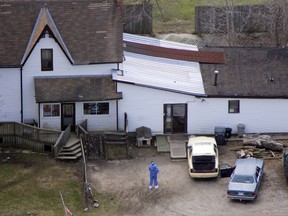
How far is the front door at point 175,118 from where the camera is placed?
55.8 meters

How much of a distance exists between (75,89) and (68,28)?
4592 mm

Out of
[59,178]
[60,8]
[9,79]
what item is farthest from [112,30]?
[59,178]

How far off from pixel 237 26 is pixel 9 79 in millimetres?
25618

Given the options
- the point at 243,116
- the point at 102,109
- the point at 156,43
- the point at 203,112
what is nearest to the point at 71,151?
the point at 102,109

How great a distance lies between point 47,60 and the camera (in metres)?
55.6

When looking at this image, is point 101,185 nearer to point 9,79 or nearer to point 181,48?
point 9,79

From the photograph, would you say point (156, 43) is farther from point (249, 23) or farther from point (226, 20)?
point (249, 23)

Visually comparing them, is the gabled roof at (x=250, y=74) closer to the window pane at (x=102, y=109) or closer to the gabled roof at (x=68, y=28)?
the window pane at (x=102, y=109)

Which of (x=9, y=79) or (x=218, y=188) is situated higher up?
(x=9, y=79)

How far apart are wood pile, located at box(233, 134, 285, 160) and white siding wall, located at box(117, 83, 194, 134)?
504 centimetres

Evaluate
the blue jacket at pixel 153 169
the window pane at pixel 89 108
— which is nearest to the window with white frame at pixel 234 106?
the window pane at pixel 89 108

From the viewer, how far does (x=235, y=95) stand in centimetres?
5562

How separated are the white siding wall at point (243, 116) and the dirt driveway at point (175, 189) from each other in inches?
102

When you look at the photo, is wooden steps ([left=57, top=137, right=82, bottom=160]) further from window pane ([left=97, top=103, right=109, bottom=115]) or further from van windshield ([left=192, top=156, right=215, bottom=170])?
van windshield ([left=192, top=156, right=215, bottom=170])
